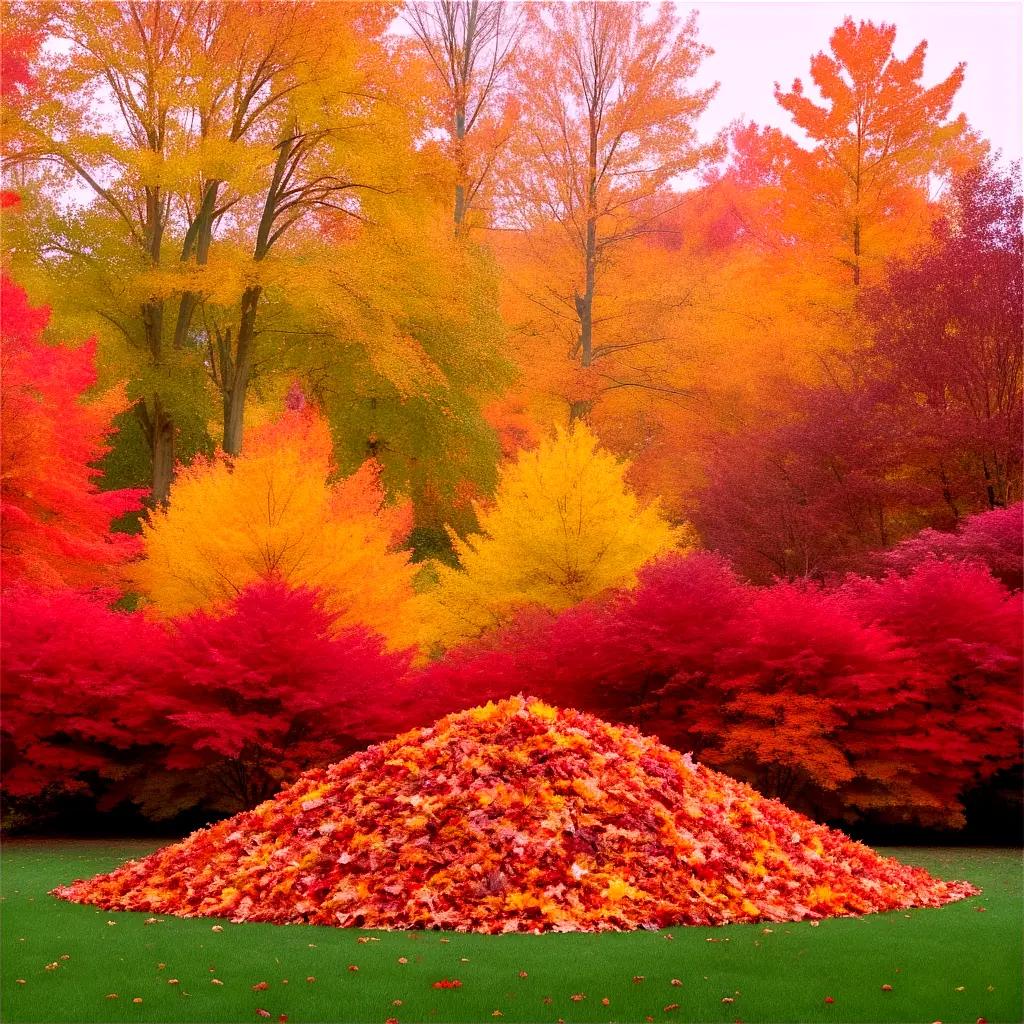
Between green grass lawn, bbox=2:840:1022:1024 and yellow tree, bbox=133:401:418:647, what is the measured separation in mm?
8088

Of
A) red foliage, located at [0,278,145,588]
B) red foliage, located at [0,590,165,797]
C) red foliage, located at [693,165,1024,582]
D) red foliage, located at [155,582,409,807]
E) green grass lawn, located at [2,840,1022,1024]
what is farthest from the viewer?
red foliage, located at [693,165,1024,582]

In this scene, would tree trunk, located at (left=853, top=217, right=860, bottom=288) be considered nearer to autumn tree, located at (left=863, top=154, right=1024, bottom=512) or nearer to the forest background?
the forest background

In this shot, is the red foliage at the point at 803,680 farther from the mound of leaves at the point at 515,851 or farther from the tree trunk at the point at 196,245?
the tree trunk at the point at 196,245

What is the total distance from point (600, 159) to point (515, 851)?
803 inches

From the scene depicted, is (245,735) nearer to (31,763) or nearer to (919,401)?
(31,763)

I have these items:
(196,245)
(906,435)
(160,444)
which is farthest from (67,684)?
(906,435)

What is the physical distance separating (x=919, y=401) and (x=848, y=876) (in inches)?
532

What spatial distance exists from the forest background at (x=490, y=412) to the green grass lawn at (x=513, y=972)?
17.8 feet

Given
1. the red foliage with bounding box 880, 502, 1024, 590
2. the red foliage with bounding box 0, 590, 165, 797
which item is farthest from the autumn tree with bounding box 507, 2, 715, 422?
the red foliage with bounding box 0, 590, 165, 797

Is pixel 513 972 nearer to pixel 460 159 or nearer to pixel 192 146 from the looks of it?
pixel 192 146

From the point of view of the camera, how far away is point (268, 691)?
509 inches

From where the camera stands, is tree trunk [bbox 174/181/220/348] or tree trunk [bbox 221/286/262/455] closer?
tree trunk [bbox 174/181/220/348]

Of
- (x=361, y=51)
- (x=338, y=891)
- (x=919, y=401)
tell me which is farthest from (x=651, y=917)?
(x=361, y=51)

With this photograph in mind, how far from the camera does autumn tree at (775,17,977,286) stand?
80.9 feet
